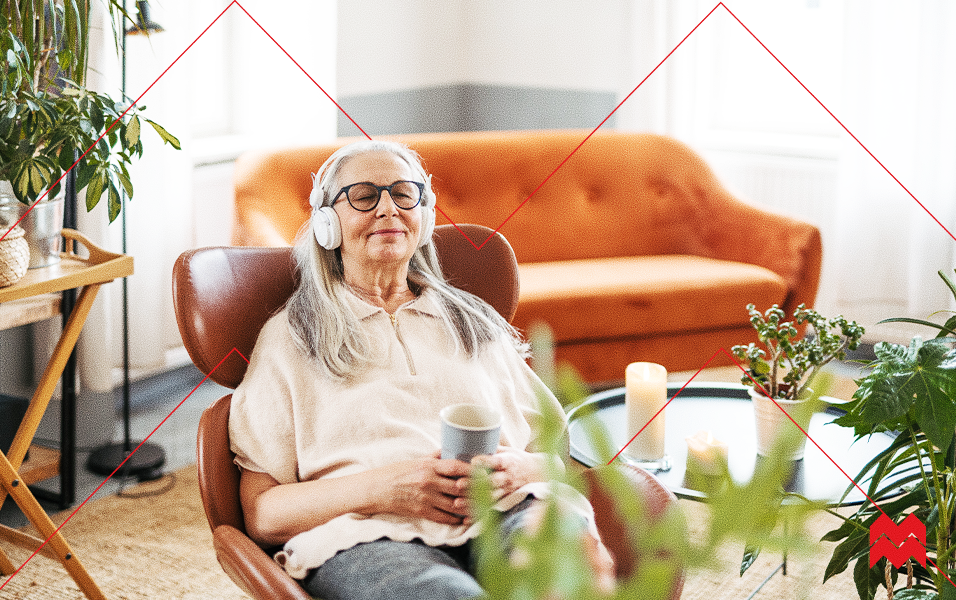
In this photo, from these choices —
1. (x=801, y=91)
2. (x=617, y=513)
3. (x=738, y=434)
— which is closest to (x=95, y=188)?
(x=738, y=434)

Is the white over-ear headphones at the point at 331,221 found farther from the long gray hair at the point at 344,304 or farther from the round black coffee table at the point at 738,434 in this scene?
the round black coffee table at the point at 738,434

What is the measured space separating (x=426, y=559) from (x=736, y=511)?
0.77 metres

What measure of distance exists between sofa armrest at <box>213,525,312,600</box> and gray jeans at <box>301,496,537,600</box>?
30 mm

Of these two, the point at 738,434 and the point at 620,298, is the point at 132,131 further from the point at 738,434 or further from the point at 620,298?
the point at 738,434

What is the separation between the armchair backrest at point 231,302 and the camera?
111cm

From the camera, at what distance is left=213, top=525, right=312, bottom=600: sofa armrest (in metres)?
0.95

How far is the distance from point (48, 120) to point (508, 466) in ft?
3.32

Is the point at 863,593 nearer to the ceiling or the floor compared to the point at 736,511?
nearer to the floor

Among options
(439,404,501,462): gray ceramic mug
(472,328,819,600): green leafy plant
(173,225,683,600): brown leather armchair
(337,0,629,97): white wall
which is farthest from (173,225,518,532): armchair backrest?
(337,0,629,97): white wall

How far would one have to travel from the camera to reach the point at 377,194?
40.3 inches

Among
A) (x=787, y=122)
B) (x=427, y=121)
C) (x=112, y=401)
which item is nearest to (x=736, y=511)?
(x=112, y=401)

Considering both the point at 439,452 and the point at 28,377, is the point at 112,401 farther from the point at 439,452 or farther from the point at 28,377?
the point at 439,452

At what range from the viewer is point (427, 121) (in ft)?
11.8

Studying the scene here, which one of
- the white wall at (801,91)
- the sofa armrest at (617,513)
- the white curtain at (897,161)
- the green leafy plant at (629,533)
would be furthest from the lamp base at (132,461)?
the white curtain at (897,161)
